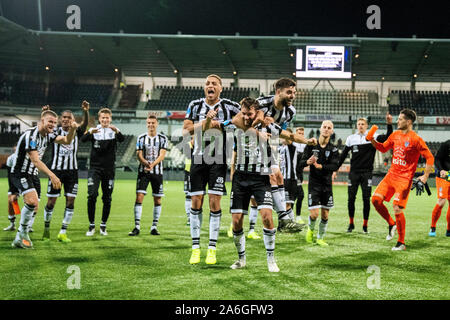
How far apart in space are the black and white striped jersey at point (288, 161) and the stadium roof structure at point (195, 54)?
2353cm

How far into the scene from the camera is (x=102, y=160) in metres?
8.96

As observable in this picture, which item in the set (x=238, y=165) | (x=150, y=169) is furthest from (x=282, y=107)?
(x=150, y=169)

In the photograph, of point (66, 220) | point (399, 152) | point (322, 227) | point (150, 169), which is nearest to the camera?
point (399, 152)

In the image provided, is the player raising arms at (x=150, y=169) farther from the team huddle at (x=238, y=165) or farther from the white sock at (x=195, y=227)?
the white sock at (x=195, y=227)

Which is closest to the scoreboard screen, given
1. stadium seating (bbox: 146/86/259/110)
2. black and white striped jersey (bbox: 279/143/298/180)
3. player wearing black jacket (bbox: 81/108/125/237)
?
stadium seating (bbox: 146/86/259/110)

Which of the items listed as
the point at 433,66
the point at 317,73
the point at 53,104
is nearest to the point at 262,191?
the point at 317,73

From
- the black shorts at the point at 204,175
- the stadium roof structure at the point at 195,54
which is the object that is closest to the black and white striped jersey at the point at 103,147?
the black shorts at the point at 204,175

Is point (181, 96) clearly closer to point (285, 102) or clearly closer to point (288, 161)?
point (288, 161)

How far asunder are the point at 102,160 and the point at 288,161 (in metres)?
4.78

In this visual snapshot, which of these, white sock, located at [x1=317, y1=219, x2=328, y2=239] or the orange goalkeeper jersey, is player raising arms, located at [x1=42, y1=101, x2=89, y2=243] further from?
the orange goalkeeper jersey

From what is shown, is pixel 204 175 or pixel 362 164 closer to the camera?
pixel 204 175

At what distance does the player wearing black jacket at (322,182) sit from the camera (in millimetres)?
8211
